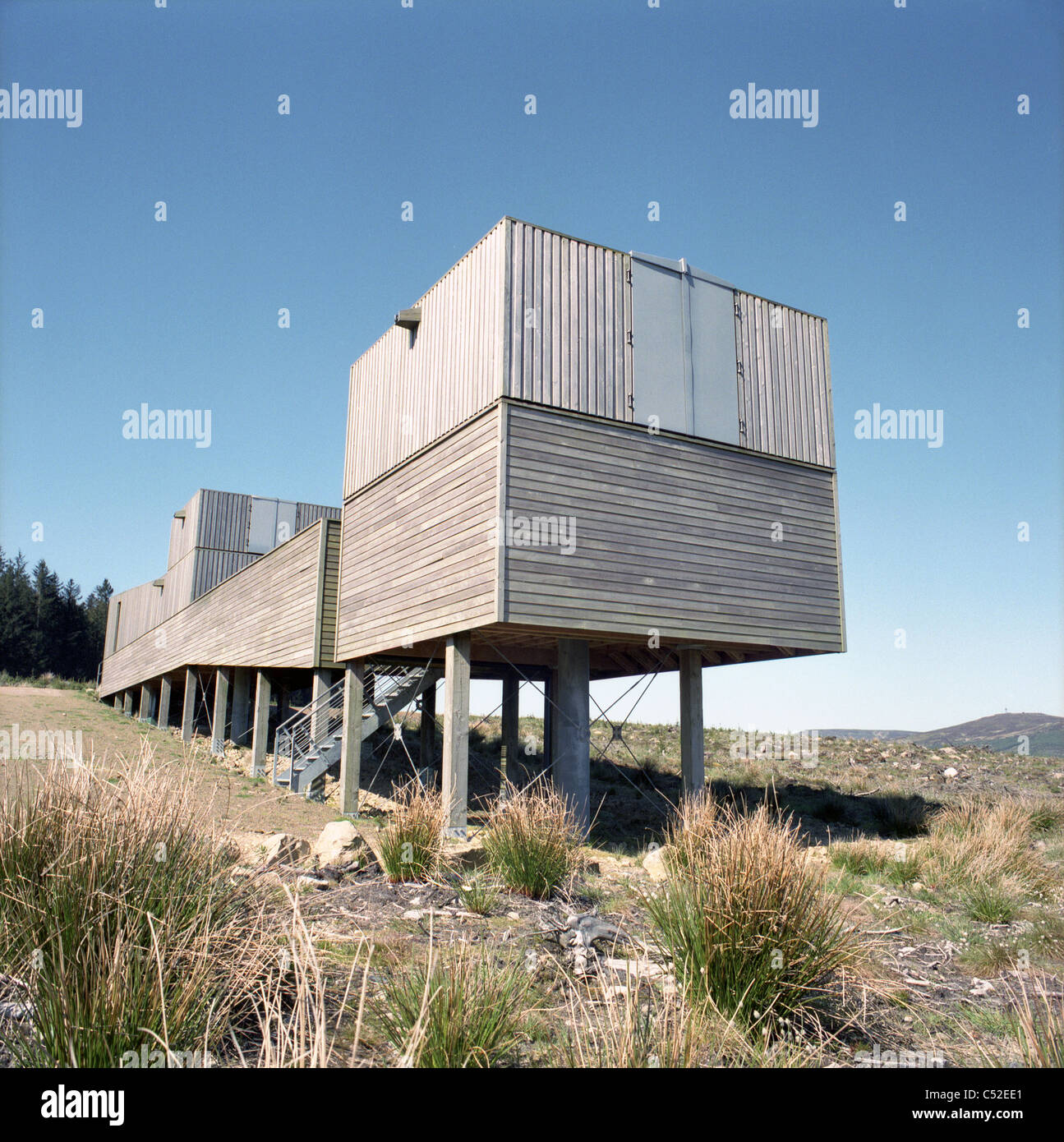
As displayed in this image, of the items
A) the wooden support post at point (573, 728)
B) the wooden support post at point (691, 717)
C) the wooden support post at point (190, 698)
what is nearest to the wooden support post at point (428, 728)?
the wooden support post at point (573, 728)

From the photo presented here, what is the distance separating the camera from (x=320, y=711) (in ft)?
54.4

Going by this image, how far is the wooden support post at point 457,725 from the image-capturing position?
37.5ft

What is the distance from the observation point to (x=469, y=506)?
37.8 ft

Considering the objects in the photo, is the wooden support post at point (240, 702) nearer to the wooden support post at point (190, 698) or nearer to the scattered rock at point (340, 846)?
the wooden support post at point (190, 698)

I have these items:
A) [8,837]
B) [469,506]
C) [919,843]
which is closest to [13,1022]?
[8,837]

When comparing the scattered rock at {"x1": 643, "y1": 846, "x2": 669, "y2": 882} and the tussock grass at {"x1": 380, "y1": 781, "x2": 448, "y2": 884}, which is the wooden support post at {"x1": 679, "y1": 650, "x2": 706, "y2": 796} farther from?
the tussock grass at {"x1": 380, "y1": 781, "x2": 448, "y2": 884}

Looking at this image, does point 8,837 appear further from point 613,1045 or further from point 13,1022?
point 613,1045

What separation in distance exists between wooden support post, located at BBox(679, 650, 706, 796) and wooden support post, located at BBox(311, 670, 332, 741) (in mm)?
6970

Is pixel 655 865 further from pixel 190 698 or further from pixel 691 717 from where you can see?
pixel 190 698

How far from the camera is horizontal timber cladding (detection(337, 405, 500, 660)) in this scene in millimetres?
11109

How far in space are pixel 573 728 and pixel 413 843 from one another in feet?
19.3

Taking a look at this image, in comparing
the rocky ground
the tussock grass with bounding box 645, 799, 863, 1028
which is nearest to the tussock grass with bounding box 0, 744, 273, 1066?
the rocky ground

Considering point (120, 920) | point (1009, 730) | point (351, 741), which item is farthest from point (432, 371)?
point (1009, 730)
